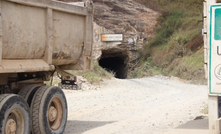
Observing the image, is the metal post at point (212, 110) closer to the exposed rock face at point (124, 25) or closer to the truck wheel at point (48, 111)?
the truck wheel at point (48, 111)

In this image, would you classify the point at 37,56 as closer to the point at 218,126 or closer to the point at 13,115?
the point at 13,115

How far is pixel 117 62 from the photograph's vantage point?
26703mm

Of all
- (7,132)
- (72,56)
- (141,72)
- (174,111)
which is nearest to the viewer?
(7,132)

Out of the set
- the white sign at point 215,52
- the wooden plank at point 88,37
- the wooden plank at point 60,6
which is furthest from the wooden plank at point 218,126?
the wooden plank at point 60,6

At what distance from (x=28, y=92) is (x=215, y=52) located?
328cm

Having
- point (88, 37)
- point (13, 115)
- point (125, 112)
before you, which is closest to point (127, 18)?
point (125, 112)

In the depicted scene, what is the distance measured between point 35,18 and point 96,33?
51.5 ft

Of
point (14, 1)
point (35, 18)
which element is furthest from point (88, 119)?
point (14, 1)

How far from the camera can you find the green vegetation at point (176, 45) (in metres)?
18.8

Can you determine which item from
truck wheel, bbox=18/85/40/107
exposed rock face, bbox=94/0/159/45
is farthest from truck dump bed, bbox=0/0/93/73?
exposed rock face, bbox=94/0/159/45

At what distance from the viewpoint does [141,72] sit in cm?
2088

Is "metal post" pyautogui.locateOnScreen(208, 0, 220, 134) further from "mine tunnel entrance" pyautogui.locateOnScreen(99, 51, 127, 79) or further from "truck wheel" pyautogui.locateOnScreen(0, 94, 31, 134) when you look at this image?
"mine tunnel entrance" pyautogui.locateOnScreen(99, 51, 127, 79)

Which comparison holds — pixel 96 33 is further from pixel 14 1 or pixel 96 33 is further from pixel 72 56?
pixel 14 1

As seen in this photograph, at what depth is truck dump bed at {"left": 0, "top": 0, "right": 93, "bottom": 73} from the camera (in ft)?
15.3
